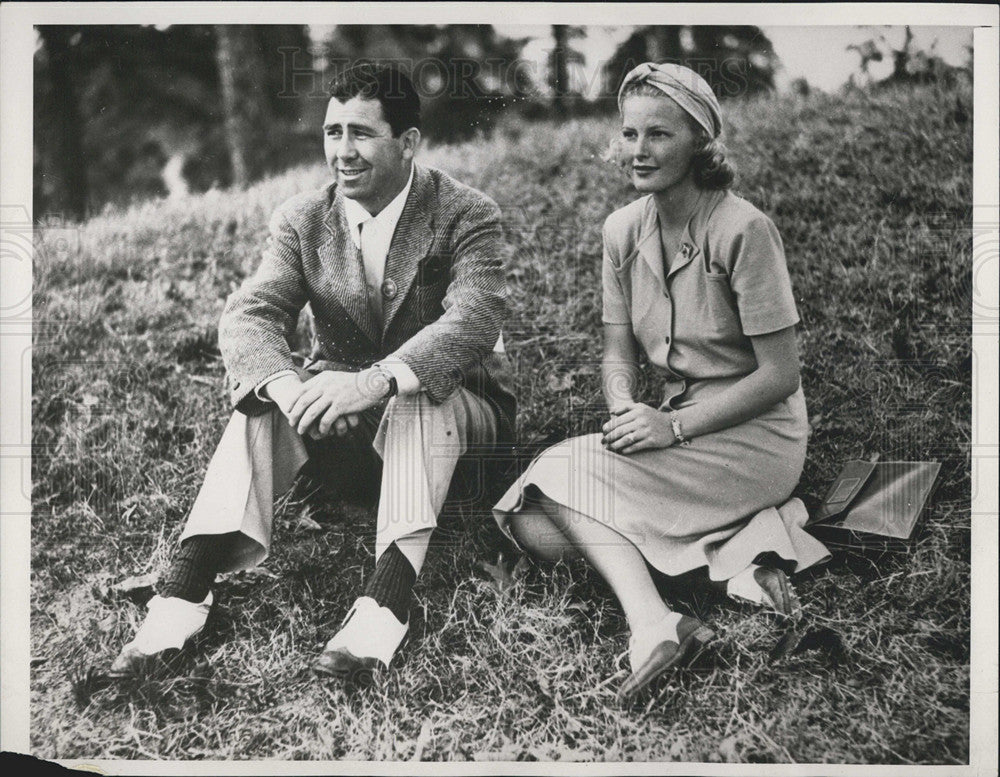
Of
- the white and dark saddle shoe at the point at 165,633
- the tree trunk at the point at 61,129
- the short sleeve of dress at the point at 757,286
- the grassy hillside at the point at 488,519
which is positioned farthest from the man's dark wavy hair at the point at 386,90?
the white and dark saddle shoe at the point at 165,633

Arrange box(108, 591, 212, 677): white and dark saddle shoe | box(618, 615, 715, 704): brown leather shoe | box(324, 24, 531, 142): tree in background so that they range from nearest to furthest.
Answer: box(618, 615, 715, 704): brown leather shoe
box(108, 591, 212, 677): white and dark saddle shoe
box(324, 24, 531, 142): tree in background

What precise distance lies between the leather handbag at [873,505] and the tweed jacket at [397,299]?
1318 millimetres

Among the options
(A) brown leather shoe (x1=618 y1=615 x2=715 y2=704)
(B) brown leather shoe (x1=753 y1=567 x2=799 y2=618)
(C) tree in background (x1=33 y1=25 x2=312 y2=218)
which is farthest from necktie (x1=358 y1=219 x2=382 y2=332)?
(B) brown leather shoe (x1=753 y1=567 x2=799 y2=618)

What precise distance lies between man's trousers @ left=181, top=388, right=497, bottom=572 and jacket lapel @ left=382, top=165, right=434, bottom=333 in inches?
15.1

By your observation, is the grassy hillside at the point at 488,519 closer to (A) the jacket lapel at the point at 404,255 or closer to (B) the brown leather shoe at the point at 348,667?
(B) the brown leather shoe at the point at 348,667

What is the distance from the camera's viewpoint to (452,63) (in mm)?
3980

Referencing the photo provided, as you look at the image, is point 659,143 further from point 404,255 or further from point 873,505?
point 873,505

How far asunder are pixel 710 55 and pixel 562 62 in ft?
1.98

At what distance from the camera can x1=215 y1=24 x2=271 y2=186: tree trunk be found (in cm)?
400

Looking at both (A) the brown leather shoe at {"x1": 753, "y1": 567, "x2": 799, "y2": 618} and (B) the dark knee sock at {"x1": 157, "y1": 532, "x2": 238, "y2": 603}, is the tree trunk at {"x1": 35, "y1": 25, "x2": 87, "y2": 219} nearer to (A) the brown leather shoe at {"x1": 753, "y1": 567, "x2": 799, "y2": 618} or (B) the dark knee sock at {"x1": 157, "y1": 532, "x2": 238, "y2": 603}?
(B) the dark knee sock at {"x1": 157, "y1": 532, "x2": 238, "y2": 603}

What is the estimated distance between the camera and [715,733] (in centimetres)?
375

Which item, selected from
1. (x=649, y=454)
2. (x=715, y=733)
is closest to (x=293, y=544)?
(x=649, y=454)

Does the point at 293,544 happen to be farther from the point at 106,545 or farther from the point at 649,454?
the point at 649,454

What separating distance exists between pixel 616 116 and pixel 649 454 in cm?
138
